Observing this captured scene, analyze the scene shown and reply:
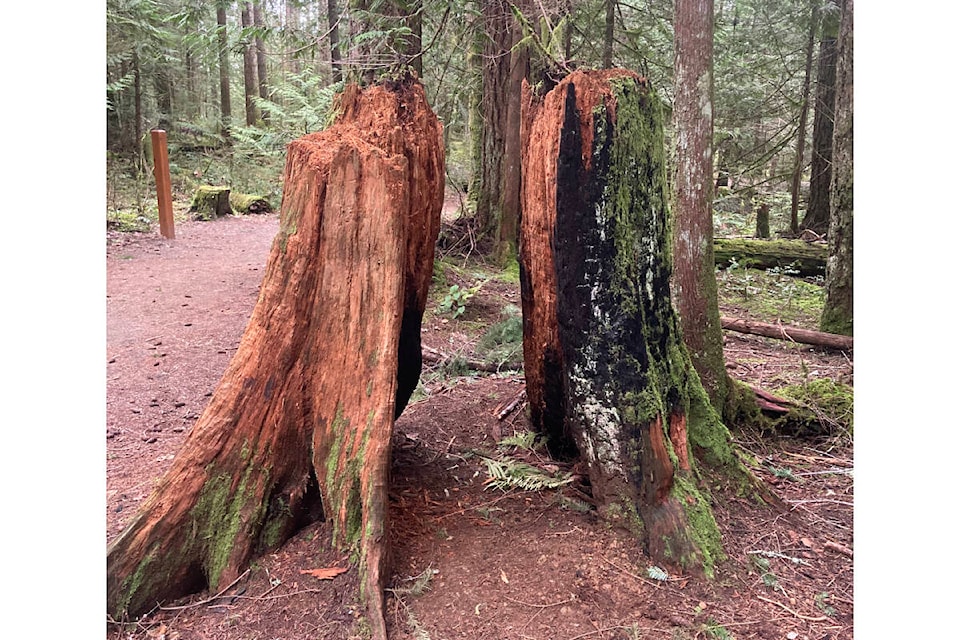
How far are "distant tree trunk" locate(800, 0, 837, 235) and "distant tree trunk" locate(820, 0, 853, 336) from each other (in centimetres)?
569

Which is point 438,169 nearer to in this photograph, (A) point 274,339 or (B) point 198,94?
(A) point 274,339

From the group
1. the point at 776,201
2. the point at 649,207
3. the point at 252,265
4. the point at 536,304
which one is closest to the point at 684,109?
the point at 649,207

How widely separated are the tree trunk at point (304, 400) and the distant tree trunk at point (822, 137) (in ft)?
41.2

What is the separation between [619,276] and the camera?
138 inches

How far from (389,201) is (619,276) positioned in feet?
4.56

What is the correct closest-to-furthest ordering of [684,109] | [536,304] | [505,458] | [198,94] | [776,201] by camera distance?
[536,304]
[505,458]
[684,109]
[776,201]
[198,94]

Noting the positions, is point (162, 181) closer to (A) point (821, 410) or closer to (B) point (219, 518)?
(B) point (219, 518)

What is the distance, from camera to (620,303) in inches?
138

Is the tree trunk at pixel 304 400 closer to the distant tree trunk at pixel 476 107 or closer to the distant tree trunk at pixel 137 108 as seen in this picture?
the distant tree trunk at pixel 476 107

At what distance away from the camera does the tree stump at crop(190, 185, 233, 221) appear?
1764cm

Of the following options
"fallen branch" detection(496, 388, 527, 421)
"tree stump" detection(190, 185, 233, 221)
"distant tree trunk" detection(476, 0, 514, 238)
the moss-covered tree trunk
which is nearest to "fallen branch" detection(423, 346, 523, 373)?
"fallen branch" detection(496, 388, 527, 421)

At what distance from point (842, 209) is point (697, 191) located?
3537mm

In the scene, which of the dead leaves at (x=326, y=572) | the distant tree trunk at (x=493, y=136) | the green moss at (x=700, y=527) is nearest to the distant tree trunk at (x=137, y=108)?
the distant tree trunk at (x=493, y=136)

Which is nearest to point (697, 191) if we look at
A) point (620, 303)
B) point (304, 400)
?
point (620, 303)
